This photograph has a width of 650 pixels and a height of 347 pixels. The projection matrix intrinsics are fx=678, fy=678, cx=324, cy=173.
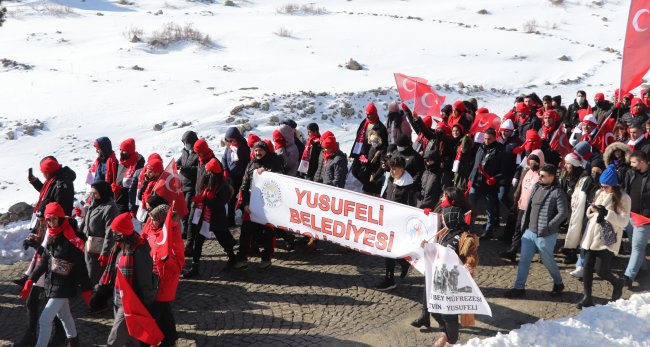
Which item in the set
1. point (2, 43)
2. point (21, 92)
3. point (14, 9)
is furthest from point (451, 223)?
point (14, 9)

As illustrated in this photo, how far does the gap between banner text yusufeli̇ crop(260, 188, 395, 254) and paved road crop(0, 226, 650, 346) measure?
0.72 metres

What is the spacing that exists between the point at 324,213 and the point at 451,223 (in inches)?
91.7

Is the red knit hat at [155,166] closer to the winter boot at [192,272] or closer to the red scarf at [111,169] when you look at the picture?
the red scarf at [111,169]

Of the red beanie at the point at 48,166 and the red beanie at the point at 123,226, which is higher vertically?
the red beanie at the point at 123,226

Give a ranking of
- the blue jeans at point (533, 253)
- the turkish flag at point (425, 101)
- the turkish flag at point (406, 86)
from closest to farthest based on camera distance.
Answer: the blue jeans at point (533, 253), the turkish flag at point (425, 101), the turkish flag at point (406, 86)

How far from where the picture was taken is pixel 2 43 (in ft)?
93.0

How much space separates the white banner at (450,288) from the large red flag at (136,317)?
2.89 m

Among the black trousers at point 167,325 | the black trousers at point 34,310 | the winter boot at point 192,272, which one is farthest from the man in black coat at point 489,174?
the black trousers at point 34,310

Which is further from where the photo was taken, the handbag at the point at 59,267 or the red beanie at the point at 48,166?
the red beanie at the point at 48,166

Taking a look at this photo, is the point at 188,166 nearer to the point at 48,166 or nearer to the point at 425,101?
the point at 48,166

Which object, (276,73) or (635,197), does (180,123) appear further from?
(635,197)

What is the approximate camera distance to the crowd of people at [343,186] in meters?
7.12

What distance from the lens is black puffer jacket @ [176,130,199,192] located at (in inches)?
388

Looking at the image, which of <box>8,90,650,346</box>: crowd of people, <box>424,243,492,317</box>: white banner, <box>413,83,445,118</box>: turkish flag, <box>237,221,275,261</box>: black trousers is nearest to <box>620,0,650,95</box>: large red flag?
<box>8,90,650,346</box>: crowd of people
